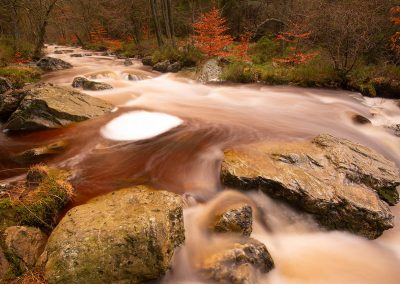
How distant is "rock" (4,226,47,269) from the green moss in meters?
10.1

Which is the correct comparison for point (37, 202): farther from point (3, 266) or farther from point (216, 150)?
point (216, 150)

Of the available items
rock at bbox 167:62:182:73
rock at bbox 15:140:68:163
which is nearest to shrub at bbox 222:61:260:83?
rock at bbox 167:62:182:73

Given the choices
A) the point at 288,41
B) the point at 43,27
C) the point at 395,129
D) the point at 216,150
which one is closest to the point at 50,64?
the point at 43,27

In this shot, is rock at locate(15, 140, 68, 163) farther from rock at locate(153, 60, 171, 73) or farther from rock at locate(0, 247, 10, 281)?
rock at locate(153, 60, 171, 73)

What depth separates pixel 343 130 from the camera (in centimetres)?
874

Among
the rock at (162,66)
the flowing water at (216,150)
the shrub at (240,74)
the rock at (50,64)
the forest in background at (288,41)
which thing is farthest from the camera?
the rock at (50,64)

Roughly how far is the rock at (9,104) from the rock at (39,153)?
289 centimetres

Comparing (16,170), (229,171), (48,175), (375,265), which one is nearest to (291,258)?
(375,265)

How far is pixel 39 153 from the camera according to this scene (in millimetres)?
6398

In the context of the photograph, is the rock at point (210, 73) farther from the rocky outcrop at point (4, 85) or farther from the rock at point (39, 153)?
the rock at point (39, 153)

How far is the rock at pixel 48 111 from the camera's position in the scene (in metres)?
7.80

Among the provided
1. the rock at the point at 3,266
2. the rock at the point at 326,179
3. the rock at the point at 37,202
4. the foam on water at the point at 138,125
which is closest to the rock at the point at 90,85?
the foam on water at the point at 138,125

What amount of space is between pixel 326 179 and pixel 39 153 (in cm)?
588

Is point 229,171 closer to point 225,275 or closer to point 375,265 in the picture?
point 225,275
